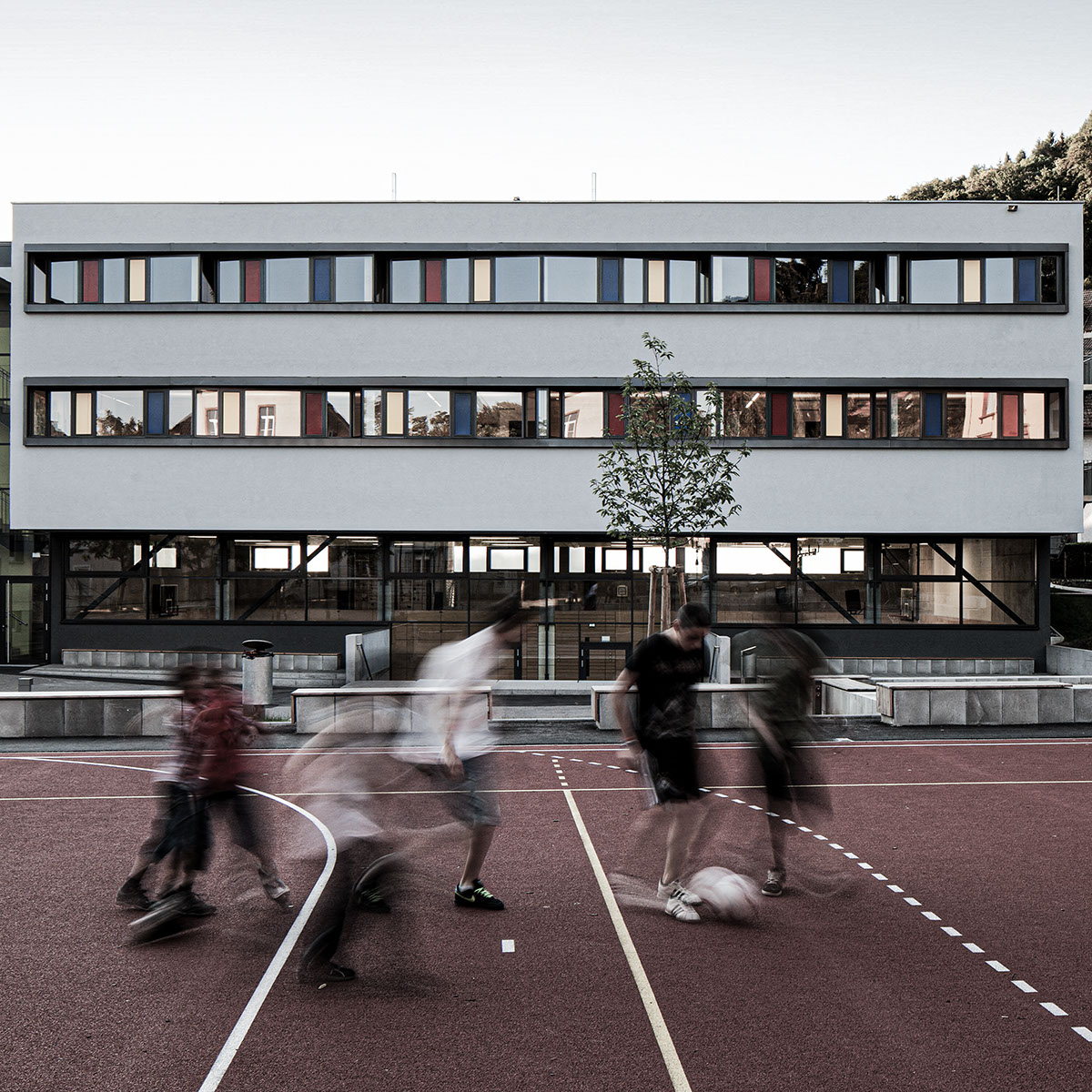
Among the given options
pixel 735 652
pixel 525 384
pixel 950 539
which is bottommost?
pixel 735 652

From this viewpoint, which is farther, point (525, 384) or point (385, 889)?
point (525, 384)

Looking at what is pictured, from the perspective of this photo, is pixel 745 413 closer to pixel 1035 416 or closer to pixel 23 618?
pixel 1035 416

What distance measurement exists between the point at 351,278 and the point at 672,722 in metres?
21.7

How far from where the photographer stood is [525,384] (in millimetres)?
25125

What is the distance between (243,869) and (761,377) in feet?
66.0

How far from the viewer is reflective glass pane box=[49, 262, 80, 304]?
2598cm

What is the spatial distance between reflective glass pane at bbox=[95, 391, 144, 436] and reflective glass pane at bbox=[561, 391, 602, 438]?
448 inches

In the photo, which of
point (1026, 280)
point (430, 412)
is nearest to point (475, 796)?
point (430, 412)

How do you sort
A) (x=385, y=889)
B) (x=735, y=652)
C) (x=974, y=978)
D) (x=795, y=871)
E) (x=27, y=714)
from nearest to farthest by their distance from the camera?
(x=974, y=978)
(x=385, y=889)
(x=795, y=871)
(x=27, y=714)
(x=735, y=652)

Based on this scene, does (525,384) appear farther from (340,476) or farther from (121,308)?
(121,308)

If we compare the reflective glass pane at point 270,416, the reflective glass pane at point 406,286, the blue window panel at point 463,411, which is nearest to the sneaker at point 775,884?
the blue window panel at point 463,411

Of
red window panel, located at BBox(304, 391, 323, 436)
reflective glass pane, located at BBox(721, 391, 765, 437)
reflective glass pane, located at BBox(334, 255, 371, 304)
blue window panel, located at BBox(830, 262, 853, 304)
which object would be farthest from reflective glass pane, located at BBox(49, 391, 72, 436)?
blue window panel, located at BBox(830, 262, 853, 304)

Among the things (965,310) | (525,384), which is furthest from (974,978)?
(965,310)

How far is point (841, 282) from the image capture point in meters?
25.6
